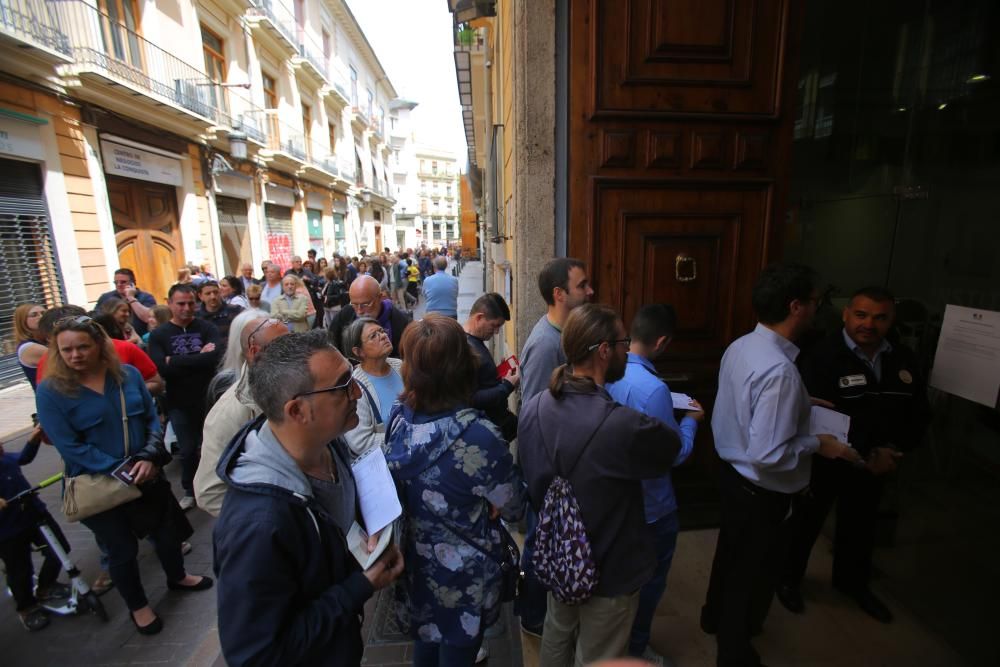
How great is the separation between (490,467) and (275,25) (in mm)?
20451

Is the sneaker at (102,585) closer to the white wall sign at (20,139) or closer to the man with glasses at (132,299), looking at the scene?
the man with glasses at (132,299)

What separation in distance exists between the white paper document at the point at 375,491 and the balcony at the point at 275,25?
18.9 meters

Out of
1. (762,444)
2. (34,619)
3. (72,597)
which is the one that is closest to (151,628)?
(72,597)

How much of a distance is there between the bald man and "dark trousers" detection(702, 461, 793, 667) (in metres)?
2.81

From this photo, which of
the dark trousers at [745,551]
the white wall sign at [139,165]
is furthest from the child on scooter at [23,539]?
the white wall sign at [139,165]

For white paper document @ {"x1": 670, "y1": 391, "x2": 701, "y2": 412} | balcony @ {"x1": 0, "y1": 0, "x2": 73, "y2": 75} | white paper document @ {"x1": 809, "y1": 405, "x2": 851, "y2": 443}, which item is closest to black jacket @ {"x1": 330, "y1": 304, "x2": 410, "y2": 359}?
white paper document @ {"x1": 670, "y1": 391, "x2": 701, "y2": 412}

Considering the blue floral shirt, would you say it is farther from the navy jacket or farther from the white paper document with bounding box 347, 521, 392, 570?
the navy jacket

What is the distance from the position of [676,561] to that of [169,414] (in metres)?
4.30

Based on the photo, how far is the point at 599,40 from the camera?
9.48 feet

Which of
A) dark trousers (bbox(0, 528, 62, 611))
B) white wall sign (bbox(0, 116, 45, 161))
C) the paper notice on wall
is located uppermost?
white wall sign (bbox(0, 116, 45, 161))

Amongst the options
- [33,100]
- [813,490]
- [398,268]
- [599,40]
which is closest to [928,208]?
[813,490]

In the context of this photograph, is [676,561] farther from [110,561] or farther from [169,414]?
[169,414]

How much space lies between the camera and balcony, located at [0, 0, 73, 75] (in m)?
7.43

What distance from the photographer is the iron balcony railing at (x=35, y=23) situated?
7445mm
